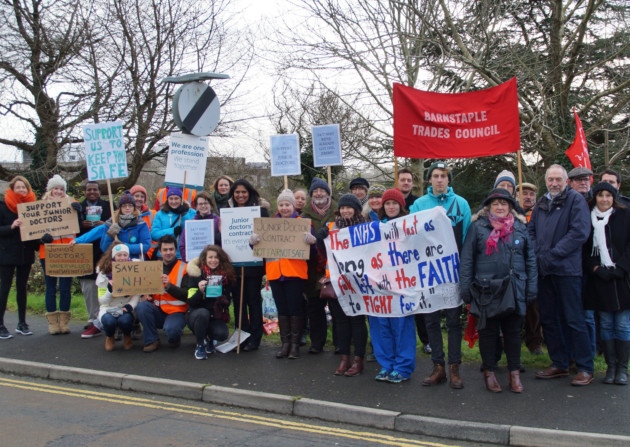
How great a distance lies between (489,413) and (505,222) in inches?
70.3

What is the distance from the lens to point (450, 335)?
258 inches

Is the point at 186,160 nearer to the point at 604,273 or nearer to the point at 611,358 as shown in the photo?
the point at 604,273

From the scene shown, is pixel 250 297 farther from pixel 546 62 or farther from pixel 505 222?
pixel 546 62

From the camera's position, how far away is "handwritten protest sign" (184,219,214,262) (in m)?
8.23

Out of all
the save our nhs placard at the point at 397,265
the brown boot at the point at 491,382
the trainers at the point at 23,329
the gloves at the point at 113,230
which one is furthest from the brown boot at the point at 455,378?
the trainers at the point at 23,329

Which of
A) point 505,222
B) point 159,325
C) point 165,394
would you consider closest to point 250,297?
point 159,325

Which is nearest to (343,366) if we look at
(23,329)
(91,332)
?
(91,332)

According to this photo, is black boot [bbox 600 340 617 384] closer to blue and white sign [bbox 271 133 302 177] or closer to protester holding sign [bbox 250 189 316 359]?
protester holding sign [bbox 250 189 316 359]

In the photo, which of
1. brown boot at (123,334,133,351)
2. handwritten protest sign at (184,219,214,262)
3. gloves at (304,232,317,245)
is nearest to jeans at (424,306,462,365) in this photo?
gloves at (304,232,317,245)

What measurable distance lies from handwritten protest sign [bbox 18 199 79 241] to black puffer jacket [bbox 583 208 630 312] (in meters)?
6.78

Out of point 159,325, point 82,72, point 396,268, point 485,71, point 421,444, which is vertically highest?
point 82,72

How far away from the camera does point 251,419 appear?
6.11 meters

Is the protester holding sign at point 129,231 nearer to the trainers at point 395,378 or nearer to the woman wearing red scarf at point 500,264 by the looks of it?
the trainers at point 395,378

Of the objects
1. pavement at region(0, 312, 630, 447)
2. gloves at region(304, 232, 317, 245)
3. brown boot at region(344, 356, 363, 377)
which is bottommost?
pavement at region(0, 312, 630, 447)
